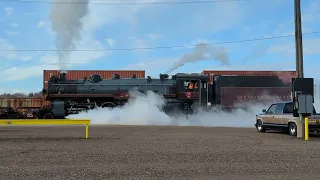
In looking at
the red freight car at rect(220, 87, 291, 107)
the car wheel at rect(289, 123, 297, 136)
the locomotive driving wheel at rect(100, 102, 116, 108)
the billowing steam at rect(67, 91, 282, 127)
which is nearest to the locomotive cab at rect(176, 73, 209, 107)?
the billowing steam at rect(67, 91, 282, 127)

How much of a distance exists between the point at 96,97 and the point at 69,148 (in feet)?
53.0

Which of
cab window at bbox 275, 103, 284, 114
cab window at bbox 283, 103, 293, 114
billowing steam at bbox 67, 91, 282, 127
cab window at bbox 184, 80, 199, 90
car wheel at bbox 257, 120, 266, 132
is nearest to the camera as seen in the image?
cab window at bbox 283, 103, 293, 114

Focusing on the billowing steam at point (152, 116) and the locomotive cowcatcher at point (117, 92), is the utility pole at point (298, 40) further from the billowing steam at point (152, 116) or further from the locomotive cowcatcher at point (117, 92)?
the locomotive cowcatcher at point (117, 92)

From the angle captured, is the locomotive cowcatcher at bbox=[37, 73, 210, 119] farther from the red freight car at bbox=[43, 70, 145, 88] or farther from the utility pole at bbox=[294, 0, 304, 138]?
the utility pole at bbox=[294, 0, 304, 138]

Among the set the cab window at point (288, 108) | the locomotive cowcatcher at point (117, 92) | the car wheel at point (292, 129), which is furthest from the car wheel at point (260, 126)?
the locomotive cowcatcher at point (117, 92)

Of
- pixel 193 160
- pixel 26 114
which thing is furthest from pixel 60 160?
pixel 26 114

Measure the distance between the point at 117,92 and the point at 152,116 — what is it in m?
3.42

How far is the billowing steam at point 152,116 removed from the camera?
25.5 metres

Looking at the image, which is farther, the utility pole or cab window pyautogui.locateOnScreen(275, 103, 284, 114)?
cab window pyautogui.locateOnScreen(275, 103, 284, 114)

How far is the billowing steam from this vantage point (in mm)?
25547

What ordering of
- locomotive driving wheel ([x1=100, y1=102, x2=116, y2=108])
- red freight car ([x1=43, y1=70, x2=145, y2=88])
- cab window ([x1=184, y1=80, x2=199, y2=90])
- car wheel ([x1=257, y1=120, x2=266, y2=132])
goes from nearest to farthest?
car wheel ([x1=257, y1=120, x2=266, y2=132]) < cab window ([x1=184, y1=80, x2=199, y2=90]) < locomotive driving wheel ([x1=100, y1=102, x2=116, y2=108]) < red freight car ([x1=43, y1=70, x2=145, y2=88])

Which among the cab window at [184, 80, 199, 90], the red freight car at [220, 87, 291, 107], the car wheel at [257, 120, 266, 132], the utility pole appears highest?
the utility pole

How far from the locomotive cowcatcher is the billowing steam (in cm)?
65

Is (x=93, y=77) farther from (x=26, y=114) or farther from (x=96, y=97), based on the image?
(x=26, y=114)
